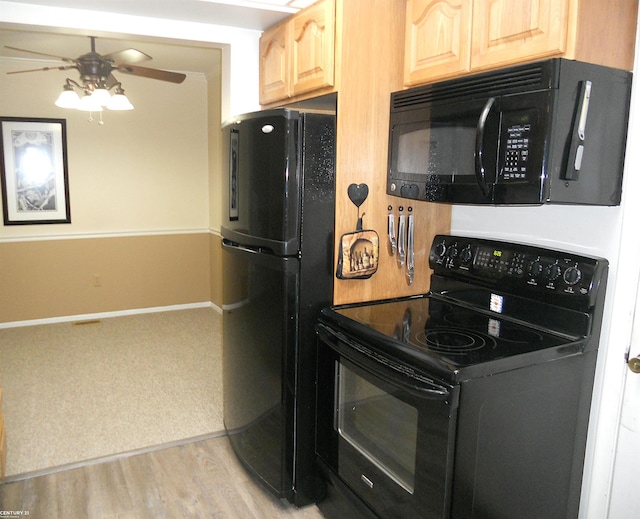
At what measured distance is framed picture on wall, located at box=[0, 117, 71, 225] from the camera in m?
4.54

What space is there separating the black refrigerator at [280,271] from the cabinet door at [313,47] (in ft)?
0.78

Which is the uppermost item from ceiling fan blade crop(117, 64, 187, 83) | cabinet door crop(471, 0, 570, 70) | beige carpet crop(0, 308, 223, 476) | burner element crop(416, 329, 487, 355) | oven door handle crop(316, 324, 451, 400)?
ceiling fan blade crop(117, 64, 187, 83)

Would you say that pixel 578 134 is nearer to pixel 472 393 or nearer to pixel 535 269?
pixel 535 269

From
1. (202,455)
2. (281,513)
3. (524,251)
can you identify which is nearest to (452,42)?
(524,251)

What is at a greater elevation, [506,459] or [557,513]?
[506,459]

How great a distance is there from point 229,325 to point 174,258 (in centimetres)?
303

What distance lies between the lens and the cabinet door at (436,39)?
1664 millimetres

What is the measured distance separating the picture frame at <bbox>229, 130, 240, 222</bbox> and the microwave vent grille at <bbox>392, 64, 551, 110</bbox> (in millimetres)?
736

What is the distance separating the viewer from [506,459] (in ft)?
5.07

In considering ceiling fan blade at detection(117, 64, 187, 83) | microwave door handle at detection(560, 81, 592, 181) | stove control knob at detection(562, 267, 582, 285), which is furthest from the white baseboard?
microwave door handle at detection(560, 81, 592, 181)

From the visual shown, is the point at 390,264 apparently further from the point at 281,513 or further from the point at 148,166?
the point at 148,166

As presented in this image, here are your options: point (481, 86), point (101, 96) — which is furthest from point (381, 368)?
point (101, 96)

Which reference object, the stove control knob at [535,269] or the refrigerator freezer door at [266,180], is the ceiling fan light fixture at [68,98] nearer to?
the refrigerator freezer door at [266,180]

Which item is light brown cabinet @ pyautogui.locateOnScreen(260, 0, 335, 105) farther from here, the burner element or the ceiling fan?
the burner element
